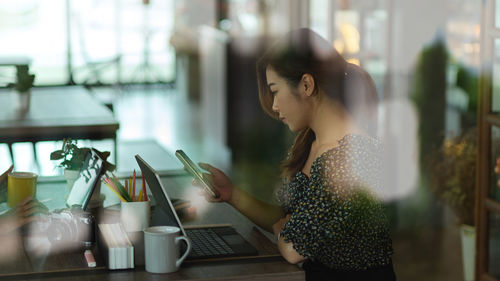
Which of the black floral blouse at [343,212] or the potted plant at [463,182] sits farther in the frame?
the potted plant at [463,182]

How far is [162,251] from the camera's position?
1.69 meters

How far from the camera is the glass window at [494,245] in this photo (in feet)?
10.5

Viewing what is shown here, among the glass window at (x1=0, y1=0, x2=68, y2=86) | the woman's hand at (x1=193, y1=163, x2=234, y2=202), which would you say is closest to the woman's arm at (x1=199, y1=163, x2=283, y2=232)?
the woman's hand at (x1=193, y1=163, x2=234, y2=202)

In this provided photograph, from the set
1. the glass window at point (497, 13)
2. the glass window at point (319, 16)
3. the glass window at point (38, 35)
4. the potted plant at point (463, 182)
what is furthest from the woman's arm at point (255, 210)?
the glass window at point (38, 35)

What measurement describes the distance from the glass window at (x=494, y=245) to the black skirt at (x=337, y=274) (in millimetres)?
1436

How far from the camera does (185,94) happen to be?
9.98 meters

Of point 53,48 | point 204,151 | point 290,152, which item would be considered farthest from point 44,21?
point 290,152

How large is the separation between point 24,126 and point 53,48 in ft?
21.5

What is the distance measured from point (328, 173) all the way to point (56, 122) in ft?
7.32

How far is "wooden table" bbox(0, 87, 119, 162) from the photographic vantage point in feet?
12.0

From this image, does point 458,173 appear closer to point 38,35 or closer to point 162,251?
point 162,251

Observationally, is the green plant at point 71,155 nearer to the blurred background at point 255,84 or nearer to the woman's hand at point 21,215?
the blurred background at point 255,84

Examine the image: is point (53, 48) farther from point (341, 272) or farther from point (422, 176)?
point (341, 272)

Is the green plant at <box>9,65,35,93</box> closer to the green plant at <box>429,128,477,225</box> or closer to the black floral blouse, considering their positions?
the green plant at <box>429,128,477,225</box>
